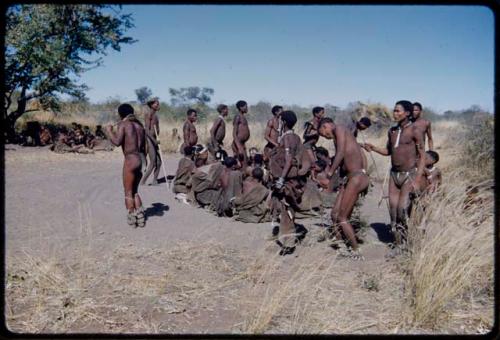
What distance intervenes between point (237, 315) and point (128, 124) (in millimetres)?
3898

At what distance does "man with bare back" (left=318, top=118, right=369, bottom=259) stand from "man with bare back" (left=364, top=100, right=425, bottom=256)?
0.40 m

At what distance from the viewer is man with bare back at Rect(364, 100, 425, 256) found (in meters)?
6.25

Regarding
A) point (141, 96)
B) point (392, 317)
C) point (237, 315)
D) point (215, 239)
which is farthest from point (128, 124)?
point (141, 96)

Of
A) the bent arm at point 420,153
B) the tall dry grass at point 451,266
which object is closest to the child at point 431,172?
the bent arm at point 420,153

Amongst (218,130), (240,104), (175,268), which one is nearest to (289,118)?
(175,268)

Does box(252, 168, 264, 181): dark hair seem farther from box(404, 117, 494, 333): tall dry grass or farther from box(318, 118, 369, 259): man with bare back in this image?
box(404, 117, 494, 333): tall dry grass

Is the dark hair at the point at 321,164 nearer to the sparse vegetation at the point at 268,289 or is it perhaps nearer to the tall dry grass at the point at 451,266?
the sparse vegetation at the point at 268,289

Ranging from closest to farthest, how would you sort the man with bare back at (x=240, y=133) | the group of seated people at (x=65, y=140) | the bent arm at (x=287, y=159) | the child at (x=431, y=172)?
the bent arm at (x=287, y=159), the child at (x=431, y=172), the man with bare back at (x=240, y=133), the group of seated people at (x=65, y=140)

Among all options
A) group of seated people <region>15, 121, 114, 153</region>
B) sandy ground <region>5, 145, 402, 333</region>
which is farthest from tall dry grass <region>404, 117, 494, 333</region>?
group of seated people <region>15, 121, 114, 153</region>

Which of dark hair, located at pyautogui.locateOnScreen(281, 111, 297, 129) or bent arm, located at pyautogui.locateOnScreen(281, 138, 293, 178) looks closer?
bent arm, located at pyautogui.locateOnScreen(281, 138, 293, 178)

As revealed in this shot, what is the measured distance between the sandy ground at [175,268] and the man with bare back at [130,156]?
243 millimetres

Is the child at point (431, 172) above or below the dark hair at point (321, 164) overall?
above

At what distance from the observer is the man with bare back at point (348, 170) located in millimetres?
6141

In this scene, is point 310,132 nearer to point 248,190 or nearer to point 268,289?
point 248,190
